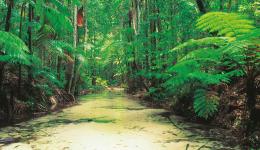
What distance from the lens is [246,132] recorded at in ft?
17.4

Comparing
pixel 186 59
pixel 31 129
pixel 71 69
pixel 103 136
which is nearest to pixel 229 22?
pixel 186 59

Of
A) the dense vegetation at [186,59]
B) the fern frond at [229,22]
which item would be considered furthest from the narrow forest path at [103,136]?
the fern frond at [229,22]

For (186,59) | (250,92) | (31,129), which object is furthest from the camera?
(31,129)

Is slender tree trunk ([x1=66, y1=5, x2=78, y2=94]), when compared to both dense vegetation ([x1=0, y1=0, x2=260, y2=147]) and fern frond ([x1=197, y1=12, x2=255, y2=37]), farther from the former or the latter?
fern frond ([x1=197, y1=12, x2=255, y2=37])

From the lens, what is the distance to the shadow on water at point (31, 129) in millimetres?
5915

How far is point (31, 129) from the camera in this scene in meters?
7.04

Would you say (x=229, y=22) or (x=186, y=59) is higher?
(x=229, y=22)

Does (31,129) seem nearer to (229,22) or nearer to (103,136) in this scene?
(103,136)

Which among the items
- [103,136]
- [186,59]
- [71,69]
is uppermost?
[71,69]

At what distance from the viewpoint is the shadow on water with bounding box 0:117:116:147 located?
5.91 meters

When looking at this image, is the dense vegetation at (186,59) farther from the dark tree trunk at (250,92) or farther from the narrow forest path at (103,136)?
the narrow forest path at (103,136)

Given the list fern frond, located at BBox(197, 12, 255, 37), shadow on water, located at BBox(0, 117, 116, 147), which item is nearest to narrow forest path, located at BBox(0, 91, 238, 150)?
shadow on water, located at BBox(0, 117, 116, 147)

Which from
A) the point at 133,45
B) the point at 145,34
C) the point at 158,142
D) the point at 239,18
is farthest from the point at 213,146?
the point at 145,34

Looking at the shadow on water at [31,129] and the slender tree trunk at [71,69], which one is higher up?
the slender tree trunk at [71,69]
